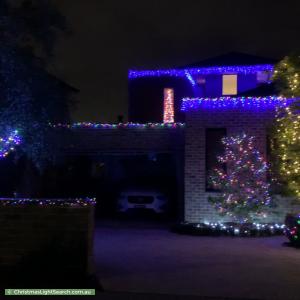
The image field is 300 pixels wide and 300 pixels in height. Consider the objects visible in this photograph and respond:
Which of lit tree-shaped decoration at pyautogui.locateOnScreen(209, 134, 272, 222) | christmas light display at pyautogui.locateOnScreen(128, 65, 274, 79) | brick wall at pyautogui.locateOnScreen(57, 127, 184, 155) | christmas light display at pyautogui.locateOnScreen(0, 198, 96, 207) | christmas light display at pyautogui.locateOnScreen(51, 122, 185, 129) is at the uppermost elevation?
christmas light display at pyautogui.locateOnScreen(128, 65, 274, 79)

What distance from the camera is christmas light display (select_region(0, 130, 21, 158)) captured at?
9773 millimetres

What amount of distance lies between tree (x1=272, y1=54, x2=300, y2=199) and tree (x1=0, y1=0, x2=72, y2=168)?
475 cm

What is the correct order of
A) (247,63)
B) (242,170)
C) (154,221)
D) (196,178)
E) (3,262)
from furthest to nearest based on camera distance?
(247,63) < (154,221) < (196,178) < (242,170) < (3,262)

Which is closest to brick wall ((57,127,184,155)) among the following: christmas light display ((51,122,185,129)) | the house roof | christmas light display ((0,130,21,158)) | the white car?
christmas light display ((51,122,185,129))

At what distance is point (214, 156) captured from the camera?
15.9m

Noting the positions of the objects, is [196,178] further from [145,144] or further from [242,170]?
[145,144]

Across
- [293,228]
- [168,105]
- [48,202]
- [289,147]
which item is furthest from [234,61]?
[48,202]

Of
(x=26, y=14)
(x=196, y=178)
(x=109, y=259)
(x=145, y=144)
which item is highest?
(x=26, y=14)

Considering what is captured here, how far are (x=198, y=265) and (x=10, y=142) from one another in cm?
414

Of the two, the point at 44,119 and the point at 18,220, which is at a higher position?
the point at 44,119

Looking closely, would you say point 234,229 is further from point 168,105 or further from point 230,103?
point 168,105

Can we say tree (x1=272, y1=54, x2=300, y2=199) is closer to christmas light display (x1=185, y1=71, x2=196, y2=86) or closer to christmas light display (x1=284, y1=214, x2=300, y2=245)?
christmas light display (x1=284, y1=214, x2=300, y2=245)

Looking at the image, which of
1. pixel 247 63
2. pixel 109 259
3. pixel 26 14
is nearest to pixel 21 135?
pixel 26 14

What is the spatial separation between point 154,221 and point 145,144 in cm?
256
